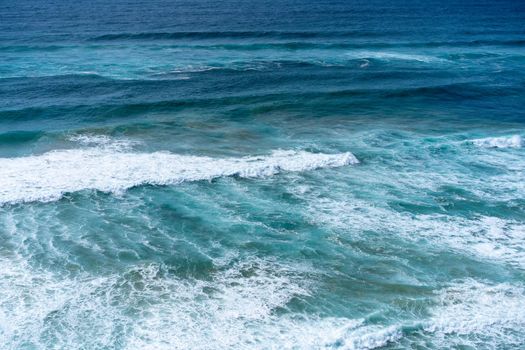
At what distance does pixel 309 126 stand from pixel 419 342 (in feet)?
67.5

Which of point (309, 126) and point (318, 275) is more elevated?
point (309, 126)

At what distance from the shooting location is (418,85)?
4359 cm

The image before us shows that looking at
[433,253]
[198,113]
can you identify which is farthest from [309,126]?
[433,253]

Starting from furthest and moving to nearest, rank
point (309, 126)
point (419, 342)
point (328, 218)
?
1. point (309, 126)
2. point (328, 218)
3. point (419, 342)

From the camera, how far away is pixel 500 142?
102ft

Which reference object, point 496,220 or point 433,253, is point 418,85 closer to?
point 496,220

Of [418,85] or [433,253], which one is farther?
[418,85]

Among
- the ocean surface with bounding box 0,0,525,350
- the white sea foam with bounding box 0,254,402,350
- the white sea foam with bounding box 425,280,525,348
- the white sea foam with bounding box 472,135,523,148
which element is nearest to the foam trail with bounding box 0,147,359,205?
the ocean surface with bounding box 0,0,525,350

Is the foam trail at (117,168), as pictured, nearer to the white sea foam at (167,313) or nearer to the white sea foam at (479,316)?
the white sea foam at (167,313)

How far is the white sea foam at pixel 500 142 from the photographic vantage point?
30.8m

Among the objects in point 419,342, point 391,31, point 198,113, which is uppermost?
point 391,31

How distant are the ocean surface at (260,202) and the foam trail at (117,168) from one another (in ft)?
0.41

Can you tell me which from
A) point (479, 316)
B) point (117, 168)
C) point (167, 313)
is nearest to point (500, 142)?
point (479, 316)

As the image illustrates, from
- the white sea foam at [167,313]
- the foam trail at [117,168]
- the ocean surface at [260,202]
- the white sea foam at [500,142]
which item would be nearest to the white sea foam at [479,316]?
the ocean surface at [260,202]
